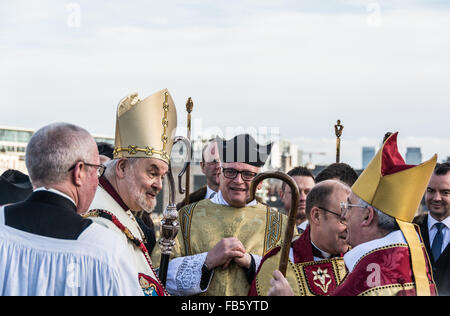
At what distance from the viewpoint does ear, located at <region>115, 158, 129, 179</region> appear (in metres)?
4.71

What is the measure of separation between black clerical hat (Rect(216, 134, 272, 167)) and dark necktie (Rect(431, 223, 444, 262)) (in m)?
1.87

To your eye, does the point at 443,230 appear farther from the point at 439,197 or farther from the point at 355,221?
the point at 355,221

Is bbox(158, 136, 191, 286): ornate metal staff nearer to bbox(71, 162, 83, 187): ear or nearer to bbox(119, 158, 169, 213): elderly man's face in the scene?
bbox(119, 158, 169, 213): elderly man's face

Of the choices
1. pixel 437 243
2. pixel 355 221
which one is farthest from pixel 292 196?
pixel 437 243

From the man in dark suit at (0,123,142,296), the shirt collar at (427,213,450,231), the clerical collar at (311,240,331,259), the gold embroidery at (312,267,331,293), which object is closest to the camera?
the man in dark suit at (0,123,142,296)

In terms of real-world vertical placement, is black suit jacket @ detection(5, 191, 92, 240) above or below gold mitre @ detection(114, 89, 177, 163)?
below

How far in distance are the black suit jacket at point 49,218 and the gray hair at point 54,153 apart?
0.10 metres

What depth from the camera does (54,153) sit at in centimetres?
321

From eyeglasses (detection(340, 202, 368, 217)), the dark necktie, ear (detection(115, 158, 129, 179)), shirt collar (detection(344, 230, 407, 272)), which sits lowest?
the dark necktie

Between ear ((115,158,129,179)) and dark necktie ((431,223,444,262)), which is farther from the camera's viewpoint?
dark necktie ((431,223,444,262))

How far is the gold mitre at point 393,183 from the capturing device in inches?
150

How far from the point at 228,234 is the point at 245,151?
656 millimetres

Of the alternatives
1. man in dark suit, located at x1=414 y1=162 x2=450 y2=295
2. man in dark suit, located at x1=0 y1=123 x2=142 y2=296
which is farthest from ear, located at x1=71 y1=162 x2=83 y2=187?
man in dark suit, located at x1=414 y1=162 x2=450 y2=295
